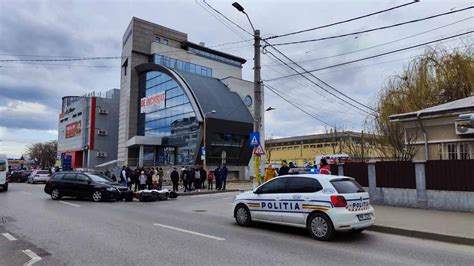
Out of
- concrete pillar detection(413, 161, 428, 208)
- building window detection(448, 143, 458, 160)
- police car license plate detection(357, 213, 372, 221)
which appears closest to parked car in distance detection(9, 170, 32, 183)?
concrete pillar detection(413, 161, 428, 208)

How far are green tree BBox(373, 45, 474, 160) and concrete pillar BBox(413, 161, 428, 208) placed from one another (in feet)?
23.0

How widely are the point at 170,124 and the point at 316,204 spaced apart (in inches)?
1643

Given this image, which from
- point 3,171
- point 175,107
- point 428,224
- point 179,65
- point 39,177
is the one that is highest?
point 179,65

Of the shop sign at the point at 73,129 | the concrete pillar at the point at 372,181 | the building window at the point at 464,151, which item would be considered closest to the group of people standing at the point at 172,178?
the concrete pillar at the point at 372,181

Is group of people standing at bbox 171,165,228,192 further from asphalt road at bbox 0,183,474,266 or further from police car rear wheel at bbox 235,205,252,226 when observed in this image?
police car rear wheel at bbox 235,205,252,226

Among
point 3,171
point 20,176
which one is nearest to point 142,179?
point 3,171

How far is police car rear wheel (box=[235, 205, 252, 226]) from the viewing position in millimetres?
10867

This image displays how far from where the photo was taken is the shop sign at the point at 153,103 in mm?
50812

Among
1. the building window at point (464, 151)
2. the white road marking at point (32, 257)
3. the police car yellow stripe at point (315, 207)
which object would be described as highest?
the building window at point (464, 151)

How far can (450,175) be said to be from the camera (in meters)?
12.8

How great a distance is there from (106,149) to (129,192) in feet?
154

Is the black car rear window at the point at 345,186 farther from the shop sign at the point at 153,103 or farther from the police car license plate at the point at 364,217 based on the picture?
the shop sign at the point at 153,103

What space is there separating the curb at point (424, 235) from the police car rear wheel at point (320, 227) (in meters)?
2.26

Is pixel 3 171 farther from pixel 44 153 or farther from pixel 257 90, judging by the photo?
pixel 44 153
